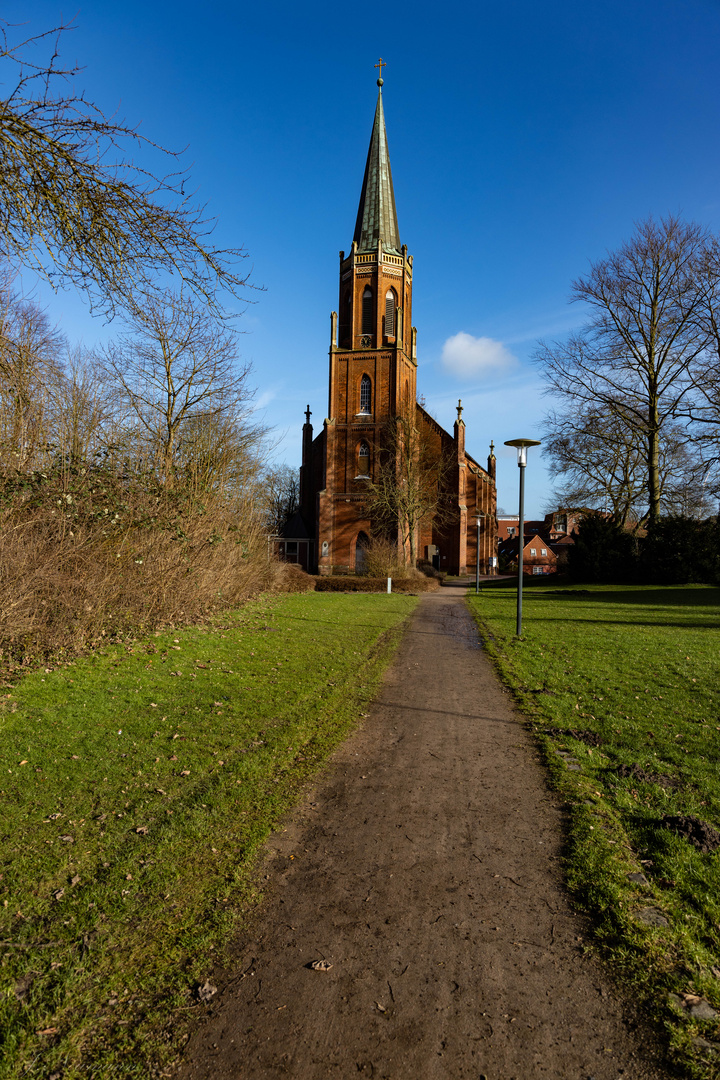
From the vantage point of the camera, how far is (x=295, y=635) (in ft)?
43.2

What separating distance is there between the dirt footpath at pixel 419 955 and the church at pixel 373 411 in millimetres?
37777

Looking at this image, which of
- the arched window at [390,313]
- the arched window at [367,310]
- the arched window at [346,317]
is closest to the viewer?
the arched window at [390,313]

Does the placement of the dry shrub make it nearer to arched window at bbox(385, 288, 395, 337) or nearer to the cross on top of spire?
arched window at bbox(385, 288, 395, 337)

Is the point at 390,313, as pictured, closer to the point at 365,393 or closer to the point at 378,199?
the point at 365,393

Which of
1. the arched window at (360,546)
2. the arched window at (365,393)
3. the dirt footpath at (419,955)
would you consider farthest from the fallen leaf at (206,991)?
the arched window at (365,393)

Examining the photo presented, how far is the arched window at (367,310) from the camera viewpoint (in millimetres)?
47562

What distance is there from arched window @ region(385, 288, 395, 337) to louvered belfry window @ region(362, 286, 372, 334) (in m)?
1.25

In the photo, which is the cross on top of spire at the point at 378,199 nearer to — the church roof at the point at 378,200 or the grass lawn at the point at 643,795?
the church roof at the point at 378,200

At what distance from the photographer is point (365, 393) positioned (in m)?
46.6

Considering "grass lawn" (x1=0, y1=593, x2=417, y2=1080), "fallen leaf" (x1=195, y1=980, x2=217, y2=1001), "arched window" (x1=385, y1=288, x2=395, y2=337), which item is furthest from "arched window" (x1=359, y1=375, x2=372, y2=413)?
"fallen leaf" (x1=195, y1=980, x2=217, y2=1001)

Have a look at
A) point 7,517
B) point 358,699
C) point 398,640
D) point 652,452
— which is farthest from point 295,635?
point 652,452

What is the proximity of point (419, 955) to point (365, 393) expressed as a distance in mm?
45596

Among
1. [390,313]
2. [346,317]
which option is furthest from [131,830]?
[346,317]

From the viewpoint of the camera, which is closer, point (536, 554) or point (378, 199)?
point (378, 199)
